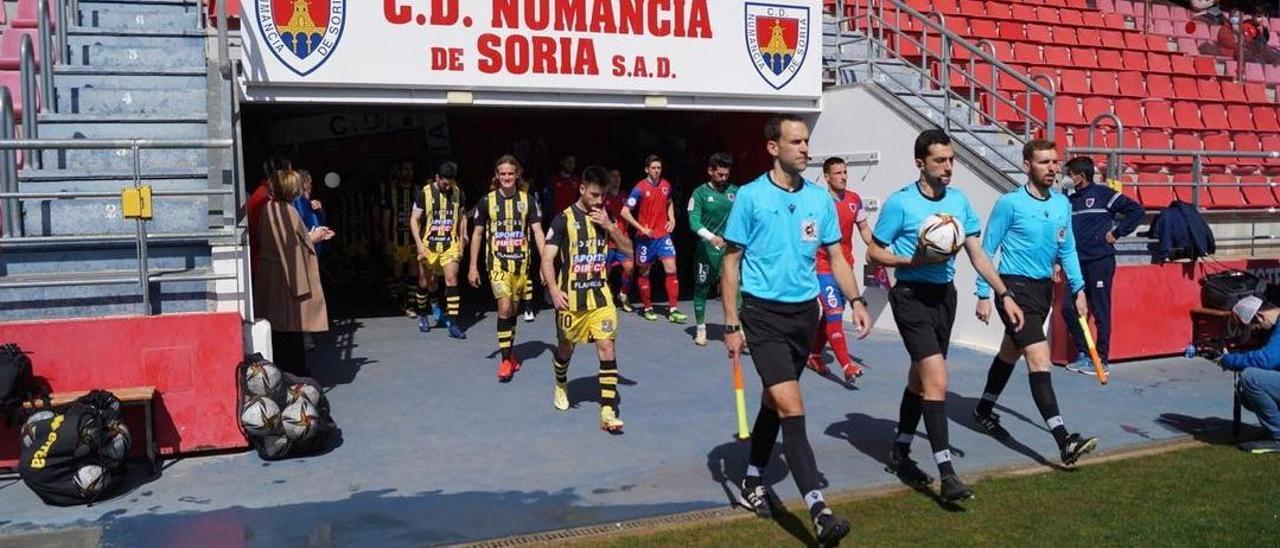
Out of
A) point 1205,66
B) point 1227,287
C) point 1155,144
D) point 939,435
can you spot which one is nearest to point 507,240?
point 939,435

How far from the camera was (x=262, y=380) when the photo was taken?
7004 mm

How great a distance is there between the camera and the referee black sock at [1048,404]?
6598mm

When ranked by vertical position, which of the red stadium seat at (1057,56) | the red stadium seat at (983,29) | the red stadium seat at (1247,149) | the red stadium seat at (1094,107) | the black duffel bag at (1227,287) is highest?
the red stadium seat at (983,29)

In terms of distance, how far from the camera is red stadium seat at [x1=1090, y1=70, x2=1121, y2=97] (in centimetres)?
1636

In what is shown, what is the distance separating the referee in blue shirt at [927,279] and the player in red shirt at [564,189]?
24.1 feet

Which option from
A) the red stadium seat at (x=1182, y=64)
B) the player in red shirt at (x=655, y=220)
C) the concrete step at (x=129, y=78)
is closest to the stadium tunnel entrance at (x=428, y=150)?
the player in red shirt at (x=655, y=220)

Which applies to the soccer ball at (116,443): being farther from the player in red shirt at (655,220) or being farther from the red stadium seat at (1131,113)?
the red stadium seat at (1131,113)

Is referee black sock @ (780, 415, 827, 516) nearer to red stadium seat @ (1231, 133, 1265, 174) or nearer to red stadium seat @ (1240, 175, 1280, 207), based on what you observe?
red stadium seat @ (1240, 175, 1280, 207)

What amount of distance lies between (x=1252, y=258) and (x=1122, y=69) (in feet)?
22.6

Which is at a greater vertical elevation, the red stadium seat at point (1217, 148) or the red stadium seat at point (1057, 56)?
the red stadium seat at point (1057, 56)

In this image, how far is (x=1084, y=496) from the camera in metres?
6.11

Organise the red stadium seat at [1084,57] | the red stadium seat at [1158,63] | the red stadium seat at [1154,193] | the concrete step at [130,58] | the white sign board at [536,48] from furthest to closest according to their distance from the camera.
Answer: the red stadium seat at [1158,63], the red stadium seat at [1084,57], the red stadium seat at [1154,193], the concrete step at [130,58], the white sign board at [536,48]

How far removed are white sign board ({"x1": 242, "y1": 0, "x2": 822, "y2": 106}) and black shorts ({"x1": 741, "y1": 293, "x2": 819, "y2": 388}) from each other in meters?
6.16

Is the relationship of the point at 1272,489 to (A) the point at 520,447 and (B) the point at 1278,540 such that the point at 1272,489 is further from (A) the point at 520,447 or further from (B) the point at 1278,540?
(A) the point at 520,447
